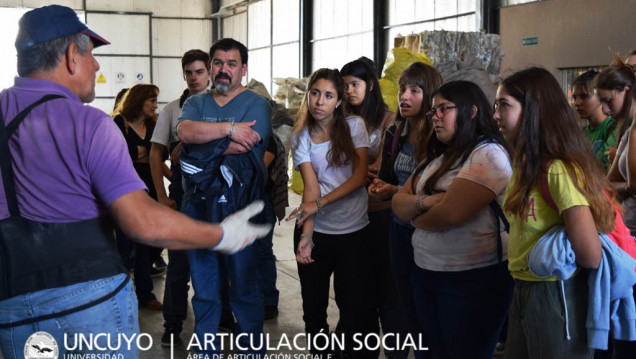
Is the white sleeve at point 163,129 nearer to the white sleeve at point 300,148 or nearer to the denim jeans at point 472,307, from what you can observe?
the white sleeve at point 300,148

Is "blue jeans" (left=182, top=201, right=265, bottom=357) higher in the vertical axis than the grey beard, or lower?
lower

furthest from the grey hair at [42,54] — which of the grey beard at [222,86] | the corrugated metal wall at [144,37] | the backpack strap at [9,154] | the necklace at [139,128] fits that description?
the corrugated metal wall at [144,37]

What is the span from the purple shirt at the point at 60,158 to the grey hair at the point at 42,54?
51 millimetres

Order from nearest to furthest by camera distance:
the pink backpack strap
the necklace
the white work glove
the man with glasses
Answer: the white work glove, the pink backpack strap, the man with glasses, the necklace

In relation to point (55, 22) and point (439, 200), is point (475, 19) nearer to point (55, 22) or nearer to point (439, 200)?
point (439, 200)

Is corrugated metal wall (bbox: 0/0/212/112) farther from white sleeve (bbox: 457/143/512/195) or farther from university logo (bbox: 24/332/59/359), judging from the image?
university logo (bbox: 24/332/59/359)

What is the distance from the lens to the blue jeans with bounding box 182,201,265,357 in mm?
3393

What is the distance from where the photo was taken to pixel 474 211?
251 centimetres

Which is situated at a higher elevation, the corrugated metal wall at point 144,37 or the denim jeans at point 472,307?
the corrugated metal wall at point 144,37

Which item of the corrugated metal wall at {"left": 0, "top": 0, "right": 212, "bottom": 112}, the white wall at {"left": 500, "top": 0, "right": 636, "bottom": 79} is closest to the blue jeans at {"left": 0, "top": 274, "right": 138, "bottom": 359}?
the white wall at {"left": 500, "top": 0, "right": 636, "bottom": 79}

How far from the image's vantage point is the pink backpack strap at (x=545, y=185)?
2.07 meters

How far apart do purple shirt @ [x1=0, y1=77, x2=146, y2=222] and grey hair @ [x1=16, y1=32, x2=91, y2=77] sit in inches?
2.0

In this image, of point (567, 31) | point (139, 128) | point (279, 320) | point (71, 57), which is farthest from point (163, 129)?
point (567, 31)

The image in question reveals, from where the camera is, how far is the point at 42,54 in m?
1.82
